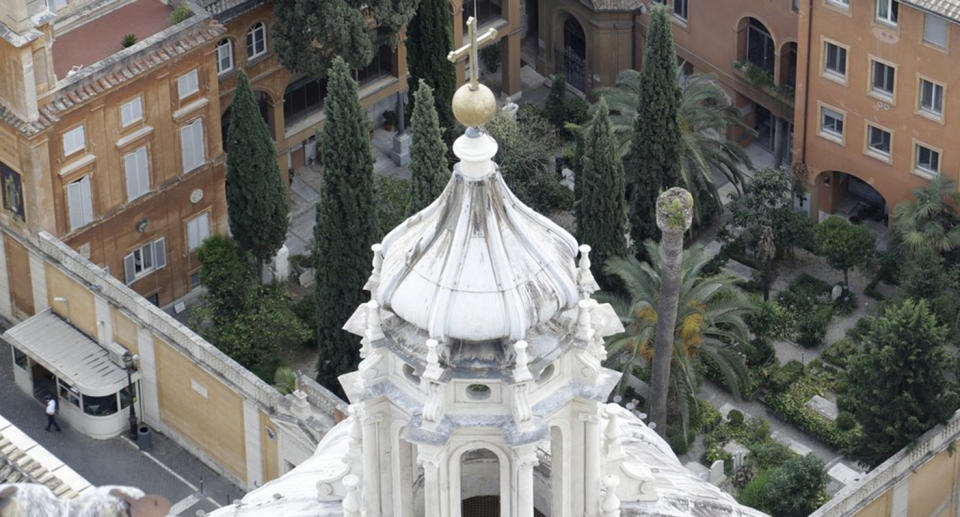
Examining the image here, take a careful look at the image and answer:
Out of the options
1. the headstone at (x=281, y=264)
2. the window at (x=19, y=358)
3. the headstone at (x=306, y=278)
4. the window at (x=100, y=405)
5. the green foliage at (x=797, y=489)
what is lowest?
the green foliage at (x=797, y=489)

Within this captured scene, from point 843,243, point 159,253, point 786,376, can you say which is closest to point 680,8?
point 843,243

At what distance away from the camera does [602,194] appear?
92.3 meters

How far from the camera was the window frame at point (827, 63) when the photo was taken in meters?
97.2

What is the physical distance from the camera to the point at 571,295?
176ft

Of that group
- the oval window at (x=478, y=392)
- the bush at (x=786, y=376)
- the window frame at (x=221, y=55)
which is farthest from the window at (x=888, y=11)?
the oval window at (x=478, y=392)

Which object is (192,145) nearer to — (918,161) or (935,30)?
(918,161)

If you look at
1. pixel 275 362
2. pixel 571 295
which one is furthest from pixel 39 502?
pixel 275 362

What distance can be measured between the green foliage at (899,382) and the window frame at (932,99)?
1239 centimetres

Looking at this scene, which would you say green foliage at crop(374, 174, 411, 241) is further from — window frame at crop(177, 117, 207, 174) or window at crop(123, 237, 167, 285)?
window at crop(123, 237, 167, 285)

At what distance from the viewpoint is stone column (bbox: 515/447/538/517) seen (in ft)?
175

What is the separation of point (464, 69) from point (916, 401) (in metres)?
30.6

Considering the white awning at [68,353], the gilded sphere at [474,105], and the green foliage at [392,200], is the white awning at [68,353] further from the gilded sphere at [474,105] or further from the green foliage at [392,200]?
the gilded sphere at [474,105]

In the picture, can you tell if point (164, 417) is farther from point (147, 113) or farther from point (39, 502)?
point (39, 502)

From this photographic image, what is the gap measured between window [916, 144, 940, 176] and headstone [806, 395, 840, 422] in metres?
10.5
